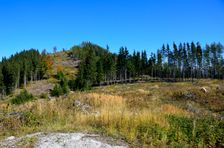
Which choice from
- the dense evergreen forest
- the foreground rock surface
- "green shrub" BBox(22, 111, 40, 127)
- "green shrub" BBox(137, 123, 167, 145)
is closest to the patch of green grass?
"green shrub" BBox(22, 111, 40, 127)

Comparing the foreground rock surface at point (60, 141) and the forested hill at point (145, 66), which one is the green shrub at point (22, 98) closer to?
the foreground rock surface at point (60, 141)

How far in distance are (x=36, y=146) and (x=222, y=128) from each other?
5.34 meters

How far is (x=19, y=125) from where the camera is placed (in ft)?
34.5

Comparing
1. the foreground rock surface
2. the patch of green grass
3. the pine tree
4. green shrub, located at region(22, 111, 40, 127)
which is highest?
the pine tree

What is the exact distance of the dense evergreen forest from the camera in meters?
95.9

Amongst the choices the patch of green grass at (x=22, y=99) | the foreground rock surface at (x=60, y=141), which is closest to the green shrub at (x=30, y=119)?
the foreground rock surface at (x=60, y=141)

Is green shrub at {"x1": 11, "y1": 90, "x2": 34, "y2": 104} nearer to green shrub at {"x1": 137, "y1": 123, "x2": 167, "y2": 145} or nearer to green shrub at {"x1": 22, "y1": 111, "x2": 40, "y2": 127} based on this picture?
green shrub at {"x1": 22, "y1": 111, "x2": 40, "y2": 127}

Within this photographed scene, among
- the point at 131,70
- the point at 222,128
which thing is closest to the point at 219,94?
the point at 222,128

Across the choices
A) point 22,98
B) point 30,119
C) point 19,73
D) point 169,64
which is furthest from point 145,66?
point 30,119

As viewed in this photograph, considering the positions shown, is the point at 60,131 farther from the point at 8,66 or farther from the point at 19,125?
the point at 8,66

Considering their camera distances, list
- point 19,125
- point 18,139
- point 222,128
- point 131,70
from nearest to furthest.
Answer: point 18,139 → point 222,128 → point 19,125 → point 131,70

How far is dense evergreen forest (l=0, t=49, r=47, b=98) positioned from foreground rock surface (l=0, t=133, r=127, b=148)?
8867 cm

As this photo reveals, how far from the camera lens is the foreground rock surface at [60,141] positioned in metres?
8.02

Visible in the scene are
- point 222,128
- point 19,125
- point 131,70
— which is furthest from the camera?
point 131,70
